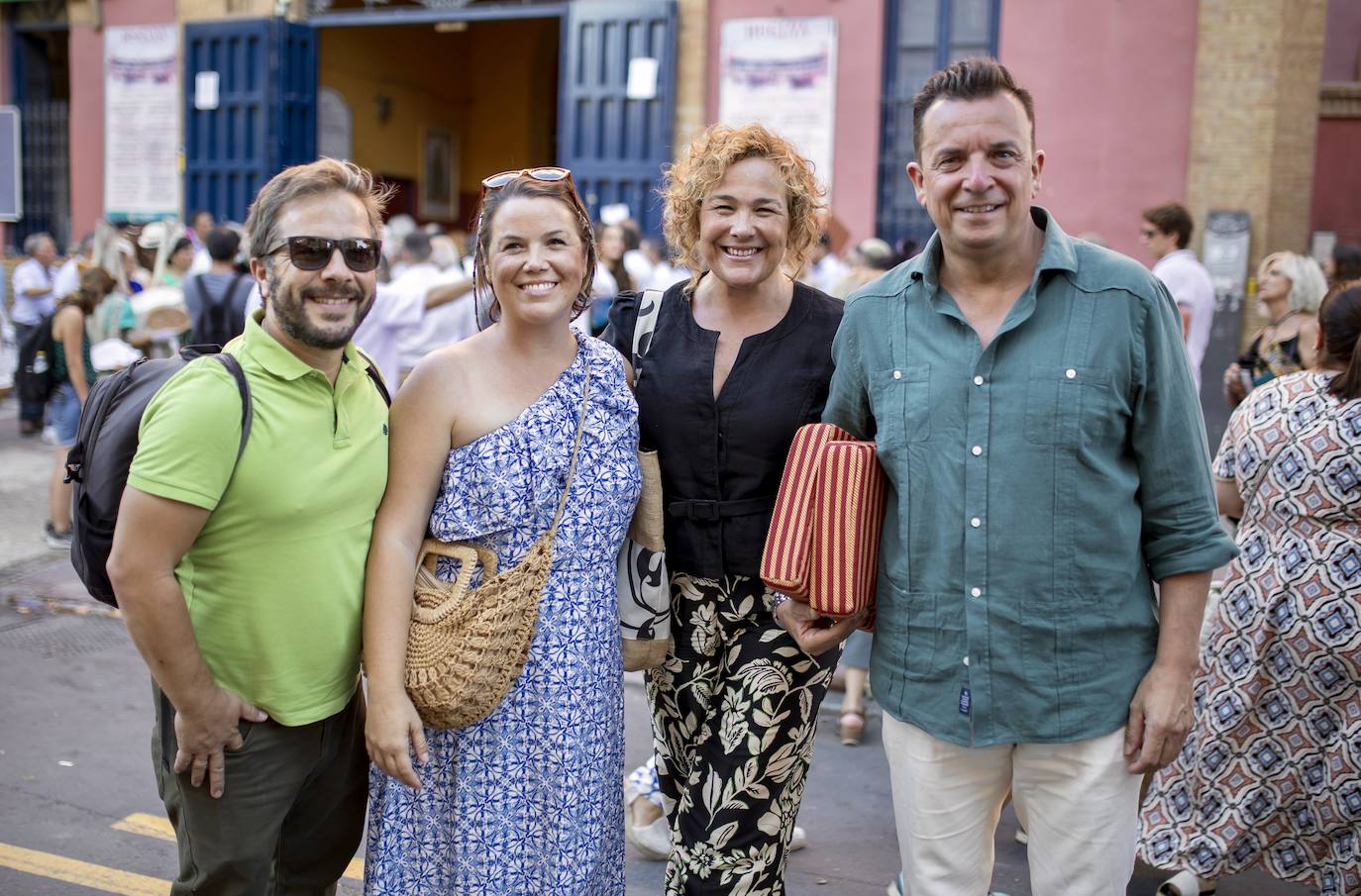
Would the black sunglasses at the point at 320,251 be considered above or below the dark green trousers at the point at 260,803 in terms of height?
above

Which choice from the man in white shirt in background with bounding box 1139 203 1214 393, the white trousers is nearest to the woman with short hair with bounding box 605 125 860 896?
the white trousers

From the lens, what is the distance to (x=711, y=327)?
121 inches

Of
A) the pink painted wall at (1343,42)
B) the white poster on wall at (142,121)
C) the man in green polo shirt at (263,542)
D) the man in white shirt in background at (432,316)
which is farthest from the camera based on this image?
the pink painted wall at (1343,42)

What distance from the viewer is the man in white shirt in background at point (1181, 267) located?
7828 millimetres

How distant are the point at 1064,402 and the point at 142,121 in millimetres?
14616

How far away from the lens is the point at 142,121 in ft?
46.9

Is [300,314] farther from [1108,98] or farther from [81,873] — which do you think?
[1108,98]

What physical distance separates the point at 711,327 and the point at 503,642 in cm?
102

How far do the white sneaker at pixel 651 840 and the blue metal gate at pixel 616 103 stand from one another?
27.3 ft

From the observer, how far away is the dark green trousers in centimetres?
242

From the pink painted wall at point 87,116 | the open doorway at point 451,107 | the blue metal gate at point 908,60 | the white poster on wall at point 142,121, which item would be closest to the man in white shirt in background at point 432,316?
the blue metal gate at point 908,60

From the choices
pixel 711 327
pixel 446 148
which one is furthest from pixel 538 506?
pixel 446 148

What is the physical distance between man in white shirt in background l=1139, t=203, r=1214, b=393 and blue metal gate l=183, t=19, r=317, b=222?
9485mm

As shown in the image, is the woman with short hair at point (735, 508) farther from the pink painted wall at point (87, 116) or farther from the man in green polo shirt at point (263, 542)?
the pink painted wall at point (87, 116)
